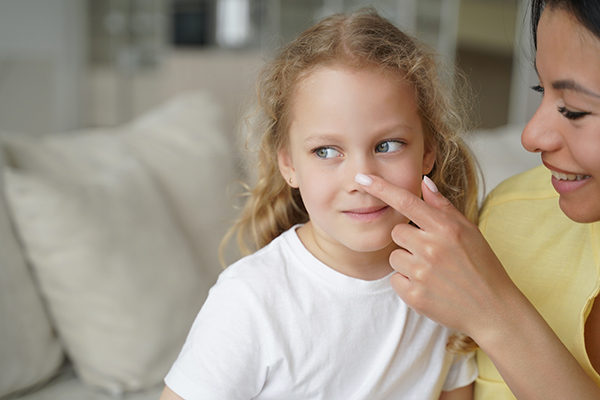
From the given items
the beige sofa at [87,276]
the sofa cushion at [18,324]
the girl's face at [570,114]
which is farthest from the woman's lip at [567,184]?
the sofa cushion at [18,324]

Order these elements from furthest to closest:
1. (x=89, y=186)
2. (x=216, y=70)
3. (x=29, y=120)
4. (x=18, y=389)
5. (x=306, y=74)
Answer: (x=29, y=120), (x=216, y=70), (x=89, y=186), (x=18, y=389), (x=306, y=74)

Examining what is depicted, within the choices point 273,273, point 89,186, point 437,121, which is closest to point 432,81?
point 437,121

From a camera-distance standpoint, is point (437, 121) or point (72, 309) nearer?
point (437, 121)

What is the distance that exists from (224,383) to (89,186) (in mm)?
697

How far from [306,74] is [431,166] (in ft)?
0.88

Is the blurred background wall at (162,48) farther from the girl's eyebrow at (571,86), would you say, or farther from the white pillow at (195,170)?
the girl's eyebrow at (571,86)

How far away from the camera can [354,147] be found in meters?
0.84

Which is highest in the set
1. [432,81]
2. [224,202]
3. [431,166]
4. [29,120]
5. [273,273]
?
[432,81]

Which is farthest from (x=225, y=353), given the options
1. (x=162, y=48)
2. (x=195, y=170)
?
(x=162, y=48)

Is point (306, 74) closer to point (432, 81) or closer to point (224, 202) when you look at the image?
point (432, 81)

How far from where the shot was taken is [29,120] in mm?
4438

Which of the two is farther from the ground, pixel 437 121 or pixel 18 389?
pixel 437 121

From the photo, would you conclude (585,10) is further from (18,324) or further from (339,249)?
(18,324)

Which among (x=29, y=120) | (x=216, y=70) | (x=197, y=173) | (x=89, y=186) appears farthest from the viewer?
(x=29, y=120)
